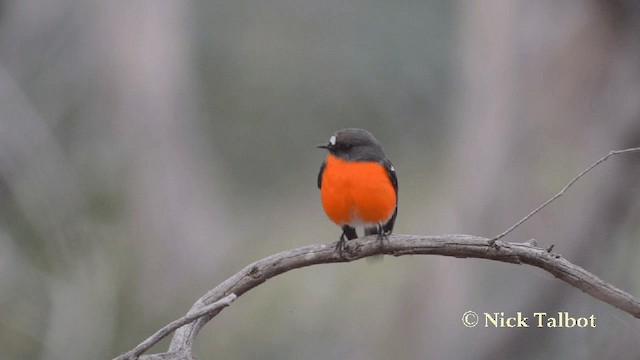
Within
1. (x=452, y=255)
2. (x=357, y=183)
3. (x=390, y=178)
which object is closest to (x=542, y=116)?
(x=390, y=178)

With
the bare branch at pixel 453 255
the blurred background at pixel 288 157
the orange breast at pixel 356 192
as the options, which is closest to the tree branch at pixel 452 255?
the bare branch at pixel 453 255

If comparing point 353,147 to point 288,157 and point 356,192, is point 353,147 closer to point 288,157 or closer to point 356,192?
point 356,192

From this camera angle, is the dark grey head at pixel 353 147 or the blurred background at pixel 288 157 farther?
the blurred background at pixel 288 157

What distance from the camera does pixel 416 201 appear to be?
2.83 metres

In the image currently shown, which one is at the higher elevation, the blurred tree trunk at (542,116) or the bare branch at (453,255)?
the blurred tree trunk at (542,116)

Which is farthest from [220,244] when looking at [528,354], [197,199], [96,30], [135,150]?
[528,354]

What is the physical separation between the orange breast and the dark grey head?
2cm

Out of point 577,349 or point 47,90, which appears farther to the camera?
point 47,90

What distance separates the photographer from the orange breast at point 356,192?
2.24 metres

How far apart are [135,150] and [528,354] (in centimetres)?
155

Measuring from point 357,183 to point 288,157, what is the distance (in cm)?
70

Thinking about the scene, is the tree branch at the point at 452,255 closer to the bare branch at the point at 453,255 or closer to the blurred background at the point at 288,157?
the bare branch at the point at 453,255

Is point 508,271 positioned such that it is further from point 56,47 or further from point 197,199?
point 56,47

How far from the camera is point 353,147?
2.30m
